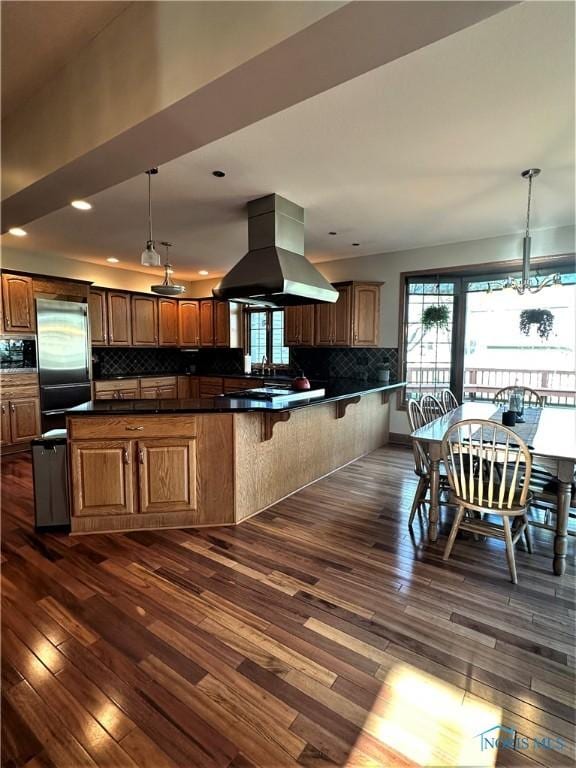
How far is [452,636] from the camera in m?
1.90

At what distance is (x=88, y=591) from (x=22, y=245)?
480cm

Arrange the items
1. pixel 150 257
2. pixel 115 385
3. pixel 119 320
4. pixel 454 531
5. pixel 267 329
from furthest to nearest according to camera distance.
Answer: pixel 267 329 → pixel 119 320 → pixel 115 385 → pixel 150 257 → pixel 454 531

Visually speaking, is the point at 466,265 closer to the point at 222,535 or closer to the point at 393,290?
the point at 393,290

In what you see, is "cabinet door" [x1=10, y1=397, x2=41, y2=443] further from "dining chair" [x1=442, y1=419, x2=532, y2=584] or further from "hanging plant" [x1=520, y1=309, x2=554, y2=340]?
"hanging plant" [x1=520, y1=309, x2=554, y2=340]

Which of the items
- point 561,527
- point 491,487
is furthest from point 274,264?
point 561,527

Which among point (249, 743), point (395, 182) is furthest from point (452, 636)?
point (395, 182)

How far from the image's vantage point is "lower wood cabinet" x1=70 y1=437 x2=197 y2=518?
288 centimetres

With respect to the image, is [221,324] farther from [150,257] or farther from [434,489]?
[434,489]

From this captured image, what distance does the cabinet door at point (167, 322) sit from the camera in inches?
277

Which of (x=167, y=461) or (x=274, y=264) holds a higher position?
(x=274, y=264)

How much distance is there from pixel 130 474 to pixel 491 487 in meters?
2.51

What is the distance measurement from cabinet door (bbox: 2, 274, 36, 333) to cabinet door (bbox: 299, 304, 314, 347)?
3.63 m

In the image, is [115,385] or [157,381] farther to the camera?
[157,381]

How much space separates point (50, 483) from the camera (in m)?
2.96
